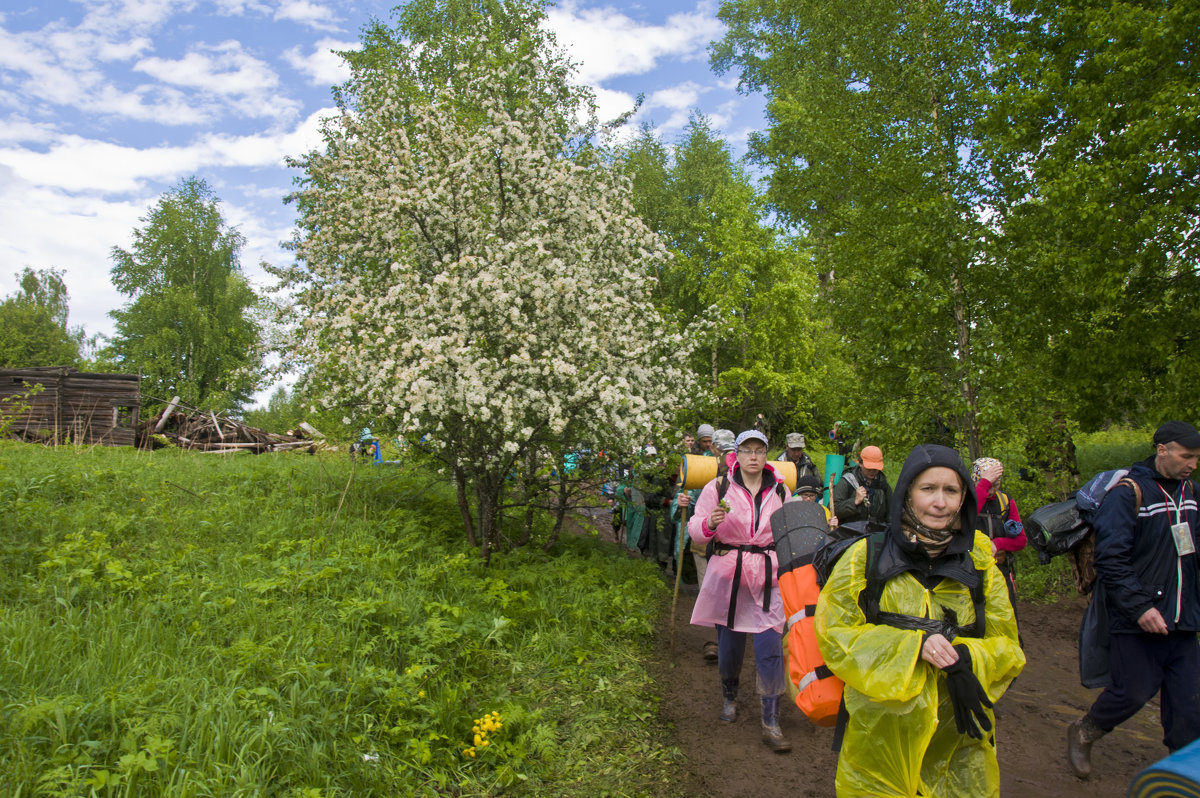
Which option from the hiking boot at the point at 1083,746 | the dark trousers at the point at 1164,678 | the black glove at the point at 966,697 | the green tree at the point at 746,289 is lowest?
the hiking boot at the point at 1083,746

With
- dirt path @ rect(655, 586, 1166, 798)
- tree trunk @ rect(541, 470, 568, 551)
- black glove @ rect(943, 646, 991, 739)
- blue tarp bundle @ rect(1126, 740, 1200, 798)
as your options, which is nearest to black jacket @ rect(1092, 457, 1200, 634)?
dirt path @ rect(655, 586, 1166, 798)

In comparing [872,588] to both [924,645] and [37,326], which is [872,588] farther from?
[37,326]

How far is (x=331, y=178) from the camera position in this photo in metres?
9.67

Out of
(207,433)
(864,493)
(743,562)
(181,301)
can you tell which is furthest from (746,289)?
Answer: (181,301)

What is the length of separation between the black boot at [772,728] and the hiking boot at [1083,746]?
1801 mm

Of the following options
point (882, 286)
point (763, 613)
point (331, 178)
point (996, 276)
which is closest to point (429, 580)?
point (763, 613)

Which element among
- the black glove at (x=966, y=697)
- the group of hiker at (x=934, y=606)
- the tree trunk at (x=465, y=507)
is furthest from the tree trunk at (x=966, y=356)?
the black glove at (x=966, y=697)

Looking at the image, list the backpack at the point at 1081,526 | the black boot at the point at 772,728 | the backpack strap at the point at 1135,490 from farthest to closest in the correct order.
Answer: the black boot at the point at 772,728 → the backpack at the point at 1081,526 → the backpack strap at the point at 1135,490

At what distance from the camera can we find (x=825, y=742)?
17.1 ft

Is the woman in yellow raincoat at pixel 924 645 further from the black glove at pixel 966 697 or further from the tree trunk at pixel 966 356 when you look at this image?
the tree trunk at pixel 966 356

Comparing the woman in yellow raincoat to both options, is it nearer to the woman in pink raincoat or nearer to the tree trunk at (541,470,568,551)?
the woman in pink raincoat

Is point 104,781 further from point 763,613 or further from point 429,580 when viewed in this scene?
point 763,613

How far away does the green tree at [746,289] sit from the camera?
26375 mm

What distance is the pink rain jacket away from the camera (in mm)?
5438
